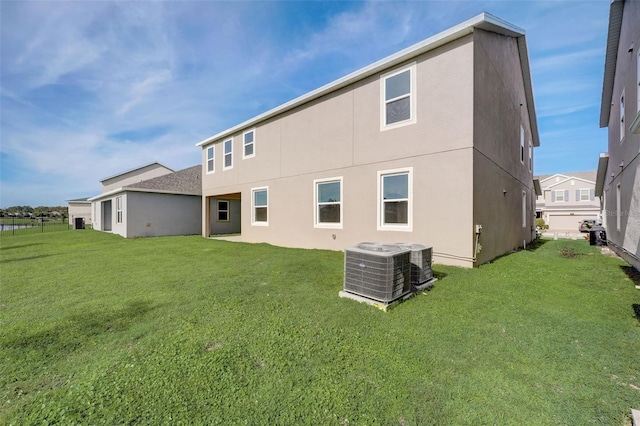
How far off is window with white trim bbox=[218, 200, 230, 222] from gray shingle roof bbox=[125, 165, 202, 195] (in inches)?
84.7

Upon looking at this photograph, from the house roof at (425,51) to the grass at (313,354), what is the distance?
5823 mm

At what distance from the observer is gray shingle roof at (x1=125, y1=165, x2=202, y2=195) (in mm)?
16938

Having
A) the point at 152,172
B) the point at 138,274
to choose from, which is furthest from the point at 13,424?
the point at 152,172

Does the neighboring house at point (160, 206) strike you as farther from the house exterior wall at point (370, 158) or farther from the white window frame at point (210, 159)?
the house exterior wall at point (370, 158)

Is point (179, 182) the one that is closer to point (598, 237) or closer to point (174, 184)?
point (174, 184)

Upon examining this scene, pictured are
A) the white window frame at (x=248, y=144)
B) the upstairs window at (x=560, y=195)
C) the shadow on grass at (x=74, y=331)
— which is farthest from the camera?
the upstairs window at (x=560, y=195)

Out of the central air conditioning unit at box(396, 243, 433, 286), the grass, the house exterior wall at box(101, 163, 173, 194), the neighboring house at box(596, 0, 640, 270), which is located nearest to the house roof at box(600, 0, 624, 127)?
the neighboring house at box(596, 0, 640, 270)

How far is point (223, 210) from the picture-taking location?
1758cm

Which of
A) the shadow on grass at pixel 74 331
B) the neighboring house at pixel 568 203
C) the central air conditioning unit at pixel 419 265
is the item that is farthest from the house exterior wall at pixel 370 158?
the neighboring house at pixel 568 203

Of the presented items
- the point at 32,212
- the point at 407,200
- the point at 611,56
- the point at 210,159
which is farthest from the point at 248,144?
the point at 32,212

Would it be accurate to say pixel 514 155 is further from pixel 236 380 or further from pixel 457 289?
pixel 236 380

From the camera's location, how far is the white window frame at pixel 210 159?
14684 mm

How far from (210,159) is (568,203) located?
129ft

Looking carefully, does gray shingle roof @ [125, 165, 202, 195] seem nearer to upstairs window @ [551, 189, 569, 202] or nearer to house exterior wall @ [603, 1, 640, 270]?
house exterior wall @ [603, 1, 640, 270]
